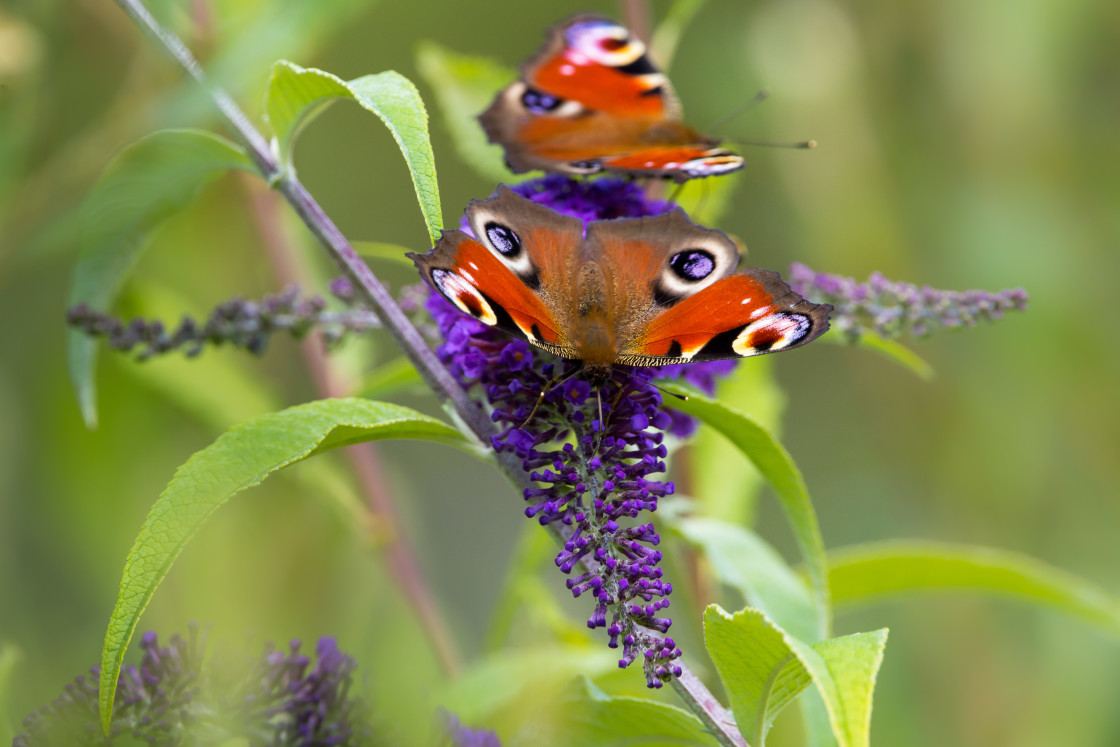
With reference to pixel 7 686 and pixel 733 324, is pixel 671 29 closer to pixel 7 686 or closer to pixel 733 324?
pixel 733 324

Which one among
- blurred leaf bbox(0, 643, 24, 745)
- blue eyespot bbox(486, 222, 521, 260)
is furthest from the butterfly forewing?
blurred leaf bbox(0, 643, 24, 745)

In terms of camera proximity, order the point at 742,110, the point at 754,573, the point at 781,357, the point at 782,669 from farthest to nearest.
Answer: the point at 781,357, the point at 742,110, the point at 754,573, the point at 782,669

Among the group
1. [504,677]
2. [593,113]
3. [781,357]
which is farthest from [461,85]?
[781,357]

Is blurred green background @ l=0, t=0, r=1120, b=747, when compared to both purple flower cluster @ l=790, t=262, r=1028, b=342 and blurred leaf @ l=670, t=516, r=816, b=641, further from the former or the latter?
purple flower cluster @ l=790, t=262, r=1028, b=342

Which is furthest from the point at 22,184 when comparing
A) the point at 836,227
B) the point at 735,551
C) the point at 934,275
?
the point at 934,275

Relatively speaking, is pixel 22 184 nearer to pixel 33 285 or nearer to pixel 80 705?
pixel 33 285

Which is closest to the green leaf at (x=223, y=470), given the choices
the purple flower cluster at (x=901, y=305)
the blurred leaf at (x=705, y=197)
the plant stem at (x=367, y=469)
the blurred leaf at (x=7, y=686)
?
the blurred leaf at (x=7, y=686)

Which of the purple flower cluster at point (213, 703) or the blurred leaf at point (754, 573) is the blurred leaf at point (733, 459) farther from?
the purple flower cluster at point (213, 703)
